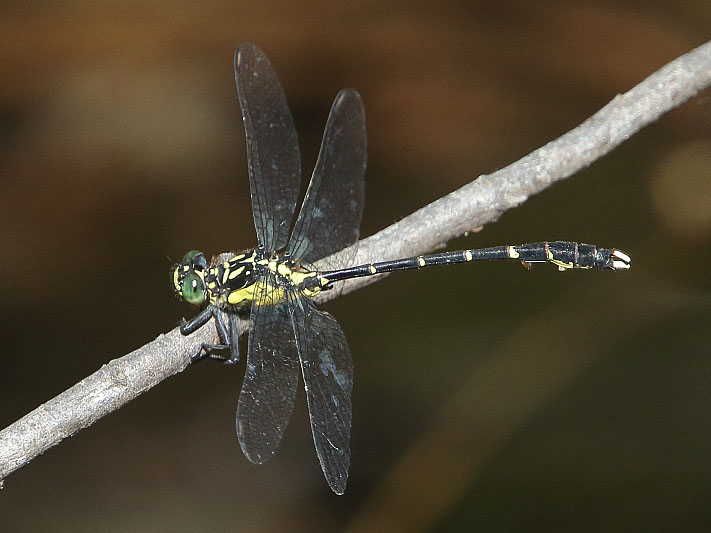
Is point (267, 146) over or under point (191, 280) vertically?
over

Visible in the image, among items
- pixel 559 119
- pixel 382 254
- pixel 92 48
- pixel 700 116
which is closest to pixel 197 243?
pixel 92 48

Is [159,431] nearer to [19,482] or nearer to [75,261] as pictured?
[19,482]

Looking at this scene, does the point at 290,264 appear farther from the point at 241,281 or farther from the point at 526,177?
the point at 526,177

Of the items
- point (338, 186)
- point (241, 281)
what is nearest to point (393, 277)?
point (338, 186)

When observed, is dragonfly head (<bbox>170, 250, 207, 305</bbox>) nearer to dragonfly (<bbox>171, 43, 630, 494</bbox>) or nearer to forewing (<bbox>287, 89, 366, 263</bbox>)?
dragonfly (<bbox>171, 43, 630, 494</bbox>)

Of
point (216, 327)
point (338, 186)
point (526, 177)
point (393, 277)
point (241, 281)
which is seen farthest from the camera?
point (393, 277)

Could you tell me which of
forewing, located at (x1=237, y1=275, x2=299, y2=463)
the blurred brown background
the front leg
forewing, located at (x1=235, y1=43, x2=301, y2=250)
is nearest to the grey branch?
the front leg

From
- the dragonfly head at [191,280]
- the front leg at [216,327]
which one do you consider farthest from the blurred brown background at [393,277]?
the front leg at [216,327]
